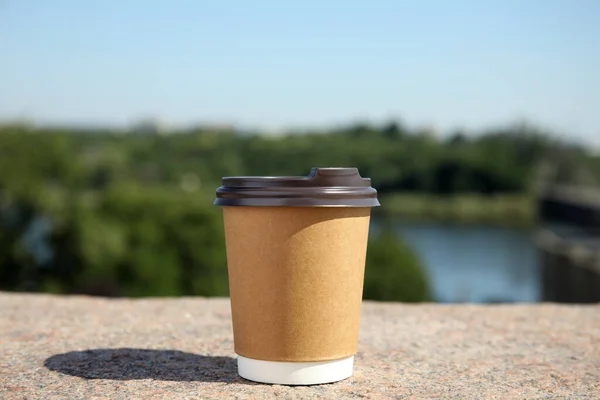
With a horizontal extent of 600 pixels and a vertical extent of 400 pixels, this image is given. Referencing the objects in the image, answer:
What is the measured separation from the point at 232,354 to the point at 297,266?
1.59 metres

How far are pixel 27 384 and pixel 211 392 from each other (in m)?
1.24

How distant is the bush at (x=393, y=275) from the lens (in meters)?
56.7

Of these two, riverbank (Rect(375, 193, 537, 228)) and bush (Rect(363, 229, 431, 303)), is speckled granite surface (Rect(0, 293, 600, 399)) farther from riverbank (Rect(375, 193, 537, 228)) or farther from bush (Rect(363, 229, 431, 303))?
riverbank (Rect(375, 193, 537, 228))

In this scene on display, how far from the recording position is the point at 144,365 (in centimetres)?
596

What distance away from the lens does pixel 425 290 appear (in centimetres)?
5794

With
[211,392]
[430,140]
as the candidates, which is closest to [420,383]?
[211,392]

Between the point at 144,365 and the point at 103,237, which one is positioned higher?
the point at 144,365

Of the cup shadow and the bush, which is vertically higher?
the cup shadow

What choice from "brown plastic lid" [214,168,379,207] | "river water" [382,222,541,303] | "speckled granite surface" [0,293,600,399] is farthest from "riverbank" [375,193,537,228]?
"brown plastic lid" [214,168,379,207]

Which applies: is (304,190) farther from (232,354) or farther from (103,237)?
(103,237)

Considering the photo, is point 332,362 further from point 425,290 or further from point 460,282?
point 460,282

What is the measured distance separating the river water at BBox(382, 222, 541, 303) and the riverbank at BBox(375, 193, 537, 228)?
1.91 metres

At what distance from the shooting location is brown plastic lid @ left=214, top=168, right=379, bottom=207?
5.01 m

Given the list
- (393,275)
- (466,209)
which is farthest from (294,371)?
(466,209)
